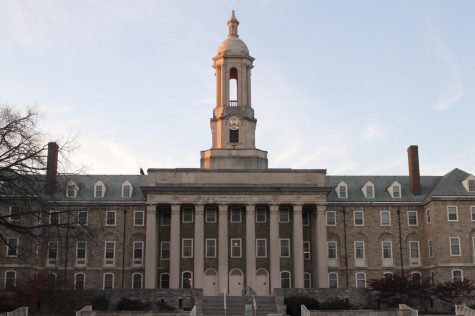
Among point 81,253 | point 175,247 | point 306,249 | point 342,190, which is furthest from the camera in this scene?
point 342,190

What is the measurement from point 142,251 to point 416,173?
96.1 ft

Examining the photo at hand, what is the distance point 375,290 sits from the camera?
2350 inches

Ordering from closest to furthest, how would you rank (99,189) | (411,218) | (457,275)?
1. (457,275)
2. (411,218)
3. (99,189)

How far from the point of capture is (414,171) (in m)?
71.4

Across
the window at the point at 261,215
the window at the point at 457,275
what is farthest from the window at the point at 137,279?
the window at the point at 457,275

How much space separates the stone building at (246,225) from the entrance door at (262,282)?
0.10 m

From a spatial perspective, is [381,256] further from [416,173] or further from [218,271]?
[218,271]

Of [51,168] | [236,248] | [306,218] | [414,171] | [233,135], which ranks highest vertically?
[233,135]

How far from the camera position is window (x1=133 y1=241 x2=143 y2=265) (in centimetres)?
6800

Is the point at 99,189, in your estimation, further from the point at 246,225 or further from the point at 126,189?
the point at 246,225

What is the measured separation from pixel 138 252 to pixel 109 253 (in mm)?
2878

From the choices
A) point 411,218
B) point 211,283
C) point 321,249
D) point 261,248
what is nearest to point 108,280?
point 211,283

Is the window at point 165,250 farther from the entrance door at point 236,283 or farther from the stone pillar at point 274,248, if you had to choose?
the stone pillar at point 274,248

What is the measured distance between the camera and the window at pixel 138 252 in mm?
68000
